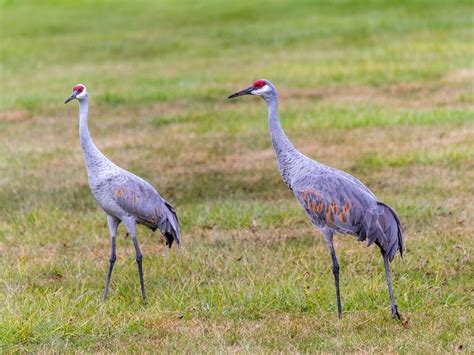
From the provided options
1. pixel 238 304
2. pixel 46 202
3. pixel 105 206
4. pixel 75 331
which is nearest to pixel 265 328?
pixel 238 304

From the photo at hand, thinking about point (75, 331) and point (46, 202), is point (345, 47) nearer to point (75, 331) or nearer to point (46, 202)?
point (46, 202)

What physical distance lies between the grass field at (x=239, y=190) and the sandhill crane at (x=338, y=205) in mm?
540

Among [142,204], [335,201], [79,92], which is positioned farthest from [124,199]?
[335,201]

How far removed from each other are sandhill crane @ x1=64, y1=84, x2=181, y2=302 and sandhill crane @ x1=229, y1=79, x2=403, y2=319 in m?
1.07

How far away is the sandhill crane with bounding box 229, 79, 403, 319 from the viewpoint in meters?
6.58

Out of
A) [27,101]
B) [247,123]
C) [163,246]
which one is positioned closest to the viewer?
[163,246]

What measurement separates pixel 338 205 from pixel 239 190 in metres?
4.38

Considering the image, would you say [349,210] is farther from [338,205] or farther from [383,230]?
[383,230]

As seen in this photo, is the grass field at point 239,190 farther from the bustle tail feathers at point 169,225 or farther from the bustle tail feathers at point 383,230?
the bustle tail feathers at point 383,230

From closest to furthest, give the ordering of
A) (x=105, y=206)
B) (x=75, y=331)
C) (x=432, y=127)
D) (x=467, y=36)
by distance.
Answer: (x=75, y=331) < (x=105, y=206) < (x=432, y=127) < (x=467, y=36)

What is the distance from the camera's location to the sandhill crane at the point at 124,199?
733cm

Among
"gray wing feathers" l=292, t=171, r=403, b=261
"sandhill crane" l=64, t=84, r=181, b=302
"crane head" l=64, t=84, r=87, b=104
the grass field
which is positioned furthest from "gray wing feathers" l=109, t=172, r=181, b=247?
"gray wing feathers" l=292, t=171, r=403, b=261

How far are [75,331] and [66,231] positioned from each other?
9.92ft

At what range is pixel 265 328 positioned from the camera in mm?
6449
